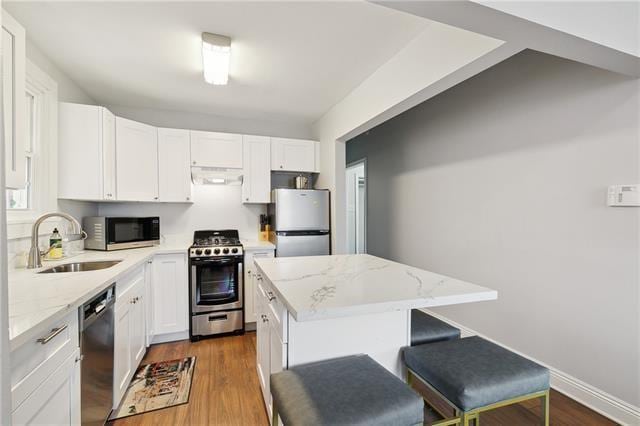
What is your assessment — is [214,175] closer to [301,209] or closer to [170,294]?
[301,209]

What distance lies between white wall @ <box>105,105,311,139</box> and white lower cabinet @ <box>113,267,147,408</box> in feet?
6.32

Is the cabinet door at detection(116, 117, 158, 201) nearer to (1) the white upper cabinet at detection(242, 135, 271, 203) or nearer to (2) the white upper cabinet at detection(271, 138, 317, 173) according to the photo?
(1) the white upper cabinet at detection(242, 135, 271, 203)

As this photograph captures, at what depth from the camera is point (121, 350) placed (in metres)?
1.88

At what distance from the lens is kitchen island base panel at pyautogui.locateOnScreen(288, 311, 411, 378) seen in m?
1.30

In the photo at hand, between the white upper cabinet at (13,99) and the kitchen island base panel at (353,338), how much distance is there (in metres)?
1.44

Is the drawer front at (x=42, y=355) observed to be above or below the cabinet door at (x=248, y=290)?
above

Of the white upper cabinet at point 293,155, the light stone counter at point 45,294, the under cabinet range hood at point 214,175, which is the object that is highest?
the white upper cabinet at point 293,155

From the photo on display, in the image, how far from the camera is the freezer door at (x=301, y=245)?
10.6 ft

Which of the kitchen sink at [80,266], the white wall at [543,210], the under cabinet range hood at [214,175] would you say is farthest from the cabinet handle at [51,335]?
the white wall at [543,210]

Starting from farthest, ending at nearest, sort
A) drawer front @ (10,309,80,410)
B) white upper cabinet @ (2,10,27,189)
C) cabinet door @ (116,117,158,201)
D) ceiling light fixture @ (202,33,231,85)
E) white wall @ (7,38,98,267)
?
cabinet door @ (116,117,158,201) < ceiling light fixture @ (202,33,231,85) < white wall @ (7,38,98,267) < white upper cabinet @ (2,10,27,189) < drawer front @ (10,309,80,410)

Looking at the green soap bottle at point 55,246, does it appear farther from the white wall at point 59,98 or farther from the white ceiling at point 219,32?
the white ceiling at point 219,32

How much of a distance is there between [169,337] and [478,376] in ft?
9.42

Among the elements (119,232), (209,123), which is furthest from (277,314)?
Answer: (209,123)

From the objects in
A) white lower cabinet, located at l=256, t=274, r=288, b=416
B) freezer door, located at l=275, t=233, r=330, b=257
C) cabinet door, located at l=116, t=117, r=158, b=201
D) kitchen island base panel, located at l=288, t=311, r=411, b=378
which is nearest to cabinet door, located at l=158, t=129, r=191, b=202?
cabinet door, located at l=116, t=117, r=158, b=201
